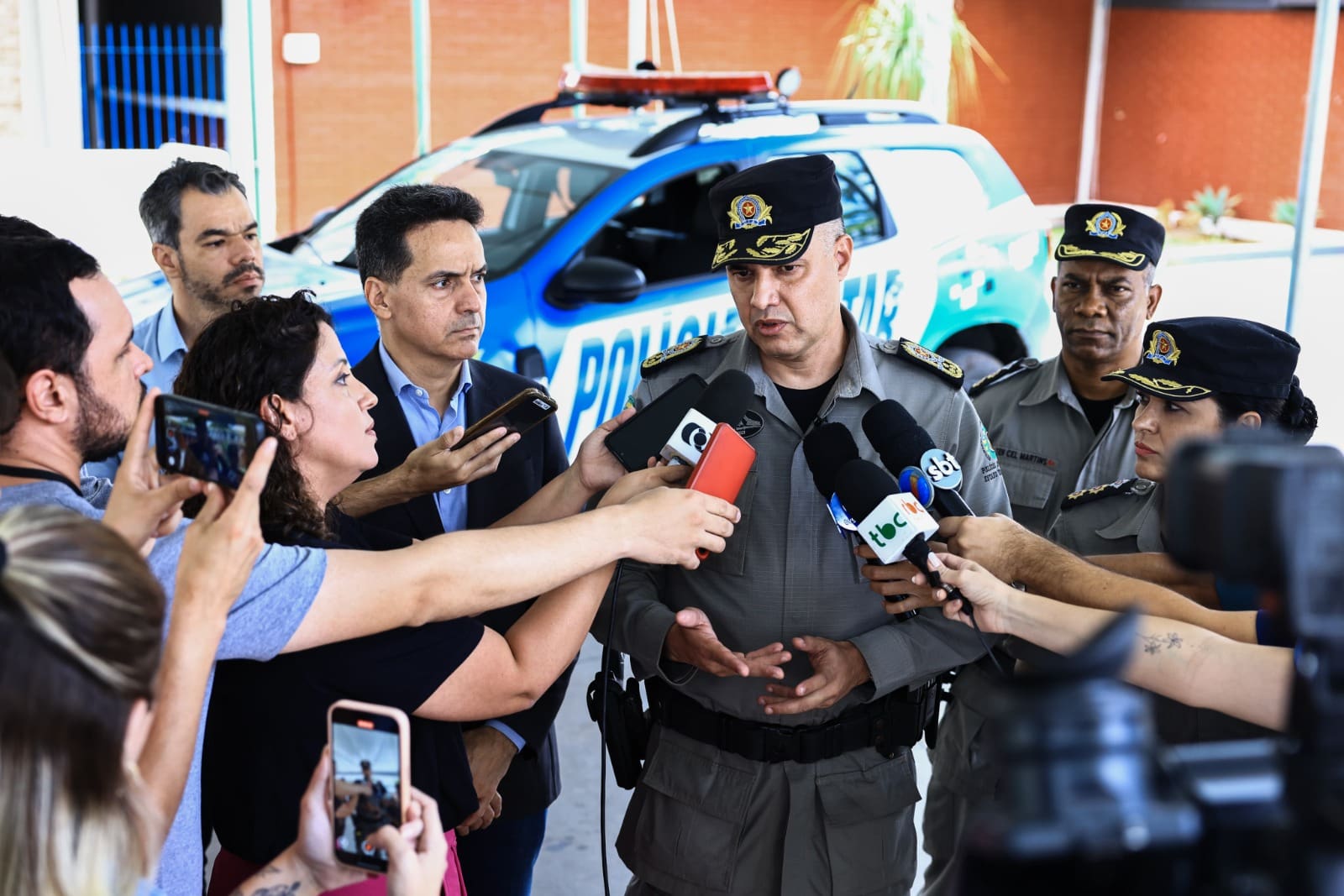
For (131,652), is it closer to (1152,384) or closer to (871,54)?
(1152,384)

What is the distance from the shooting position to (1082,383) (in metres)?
3.13

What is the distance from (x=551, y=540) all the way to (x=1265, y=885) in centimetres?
119

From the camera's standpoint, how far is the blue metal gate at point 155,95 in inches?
289

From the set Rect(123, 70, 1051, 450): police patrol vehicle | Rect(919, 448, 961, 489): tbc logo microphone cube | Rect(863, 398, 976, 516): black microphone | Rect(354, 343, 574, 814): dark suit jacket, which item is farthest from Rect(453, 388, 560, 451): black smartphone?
Rect(123, 70, 1051, 450): police patrol vehicle

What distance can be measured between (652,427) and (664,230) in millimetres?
3181

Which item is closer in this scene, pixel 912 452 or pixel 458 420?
pixel 912 452

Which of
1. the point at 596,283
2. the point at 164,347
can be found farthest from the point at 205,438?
the point at 596,283

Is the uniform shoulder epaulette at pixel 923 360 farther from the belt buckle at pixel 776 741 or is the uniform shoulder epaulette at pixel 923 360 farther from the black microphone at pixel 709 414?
the belt buckle at pixel 776 741

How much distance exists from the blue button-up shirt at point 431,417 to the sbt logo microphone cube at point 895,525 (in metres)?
1.08

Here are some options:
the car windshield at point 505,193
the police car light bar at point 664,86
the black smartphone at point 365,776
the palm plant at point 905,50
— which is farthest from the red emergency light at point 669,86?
the palm plant at point 905,50

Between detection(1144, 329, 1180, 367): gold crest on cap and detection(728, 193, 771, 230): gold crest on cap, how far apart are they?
755 millimetres

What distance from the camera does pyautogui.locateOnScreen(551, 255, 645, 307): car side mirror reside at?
4.62m

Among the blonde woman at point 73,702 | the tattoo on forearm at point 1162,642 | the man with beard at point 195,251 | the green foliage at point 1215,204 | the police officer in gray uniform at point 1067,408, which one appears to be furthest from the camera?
the green foliage at point 1215,204

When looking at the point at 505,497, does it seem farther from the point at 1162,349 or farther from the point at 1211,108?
the point at 1211,108
